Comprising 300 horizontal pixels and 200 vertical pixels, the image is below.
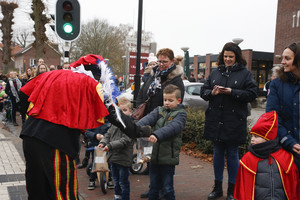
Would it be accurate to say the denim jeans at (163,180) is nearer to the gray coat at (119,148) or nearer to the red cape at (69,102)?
the gray coat at (119,148)

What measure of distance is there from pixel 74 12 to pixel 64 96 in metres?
4.72

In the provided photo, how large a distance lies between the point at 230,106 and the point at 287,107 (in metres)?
1.05

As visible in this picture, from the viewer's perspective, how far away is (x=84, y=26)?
41.9 m

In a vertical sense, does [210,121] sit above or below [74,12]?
below

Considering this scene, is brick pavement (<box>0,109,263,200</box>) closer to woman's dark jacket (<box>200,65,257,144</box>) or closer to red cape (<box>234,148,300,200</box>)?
woman's dark jacket (<box>200,65,257,144</box>)

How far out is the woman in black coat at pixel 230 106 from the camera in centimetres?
400

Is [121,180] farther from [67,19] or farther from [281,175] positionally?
[67,19]

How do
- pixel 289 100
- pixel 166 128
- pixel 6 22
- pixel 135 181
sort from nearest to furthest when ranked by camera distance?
pixel 289 100 < pixel 166 128 < pixel 135 181 < pixel 6 22

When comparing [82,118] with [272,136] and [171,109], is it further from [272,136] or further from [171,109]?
[272,136]

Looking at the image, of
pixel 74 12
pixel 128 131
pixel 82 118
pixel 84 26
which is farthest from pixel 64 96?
pixel 84 26

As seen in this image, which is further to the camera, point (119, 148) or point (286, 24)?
point (286, 24)

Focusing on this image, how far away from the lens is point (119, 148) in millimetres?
3850

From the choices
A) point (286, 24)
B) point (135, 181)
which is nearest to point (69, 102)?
point (135, 181)

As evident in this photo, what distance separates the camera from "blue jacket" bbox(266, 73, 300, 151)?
298cm
